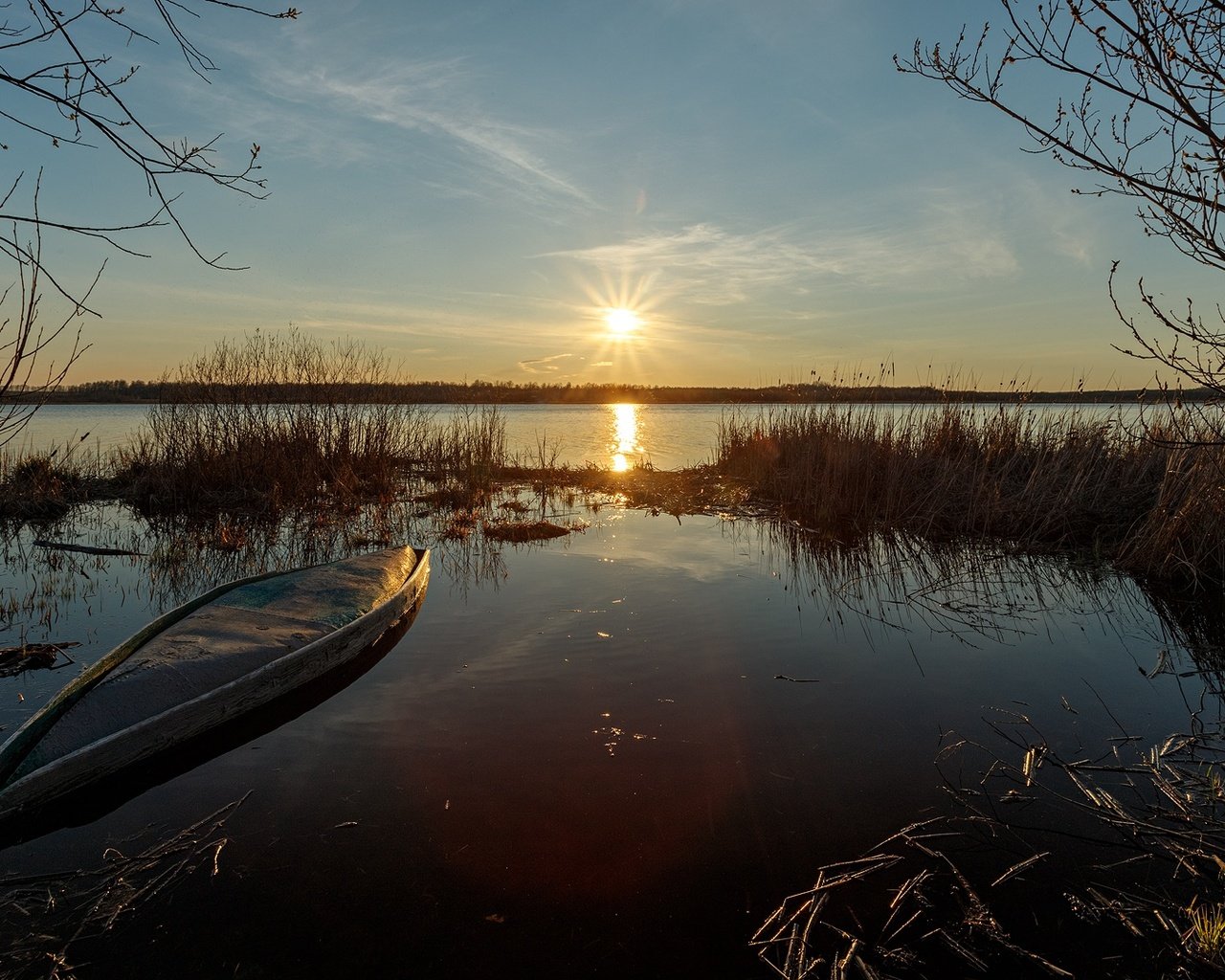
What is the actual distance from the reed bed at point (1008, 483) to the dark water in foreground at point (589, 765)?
953mm

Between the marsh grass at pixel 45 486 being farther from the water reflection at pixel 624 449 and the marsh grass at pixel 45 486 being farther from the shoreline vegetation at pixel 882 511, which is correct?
the water reflection at pixel 624 449

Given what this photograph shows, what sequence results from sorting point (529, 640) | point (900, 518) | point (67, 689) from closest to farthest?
1. point (67, 689)
2. point (529, 640)
3. point (900, 518)

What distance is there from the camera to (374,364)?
12.9 m

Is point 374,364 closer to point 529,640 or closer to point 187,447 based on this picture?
point 187,447

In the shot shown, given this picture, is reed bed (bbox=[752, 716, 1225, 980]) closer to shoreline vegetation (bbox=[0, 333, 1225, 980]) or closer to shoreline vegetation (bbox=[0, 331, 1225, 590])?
shoreline vegetation (bbox=[0, 333, 1225, 980])

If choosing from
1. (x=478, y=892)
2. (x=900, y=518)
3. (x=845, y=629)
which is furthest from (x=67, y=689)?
(x=900, y=518)

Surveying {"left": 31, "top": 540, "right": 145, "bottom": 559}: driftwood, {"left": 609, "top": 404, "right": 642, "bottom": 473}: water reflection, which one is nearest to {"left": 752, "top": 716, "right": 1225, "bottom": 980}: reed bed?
{"left": 31, "top": 540, "right": 145, "bottom": 559}: driftwood

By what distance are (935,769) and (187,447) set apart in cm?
1149

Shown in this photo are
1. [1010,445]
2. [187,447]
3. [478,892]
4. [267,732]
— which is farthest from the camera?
[187,447]

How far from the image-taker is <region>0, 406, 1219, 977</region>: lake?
233cm

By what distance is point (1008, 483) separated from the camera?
9.38 metres

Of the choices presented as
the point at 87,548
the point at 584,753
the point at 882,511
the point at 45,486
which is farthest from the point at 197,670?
the point at 45,486

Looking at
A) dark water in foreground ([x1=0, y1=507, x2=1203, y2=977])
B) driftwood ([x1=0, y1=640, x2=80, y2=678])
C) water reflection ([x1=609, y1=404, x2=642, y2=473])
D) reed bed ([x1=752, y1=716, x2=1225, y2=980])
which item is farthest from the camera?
water reflection ([x1=609, y1=404, x2=642, y2=473])

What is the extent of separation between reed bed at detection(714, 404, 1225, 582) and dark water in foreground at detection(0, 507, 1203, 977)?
953 mm
